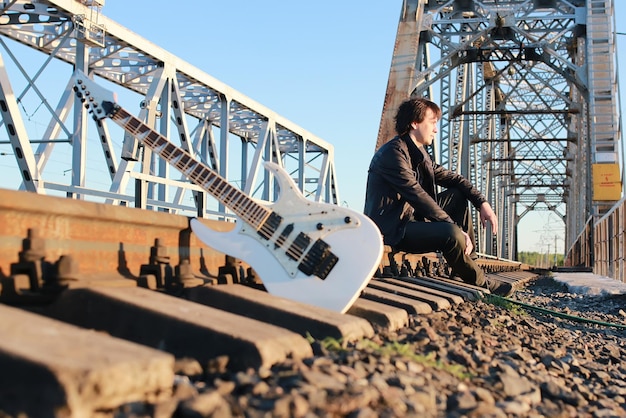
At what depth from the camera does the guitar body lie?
3420mm

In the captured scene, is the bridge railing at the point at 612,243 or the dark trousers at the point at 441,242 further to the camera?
the bridge railing at the point at 612,243

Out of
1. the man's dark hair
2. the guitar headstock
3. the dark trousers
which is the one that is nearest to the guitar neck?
the guitar headstock

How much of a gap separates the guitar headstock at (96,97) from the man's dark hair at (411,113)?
8.40 ft

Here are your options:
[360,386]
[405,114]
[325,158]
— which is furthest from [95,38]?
[325,158]

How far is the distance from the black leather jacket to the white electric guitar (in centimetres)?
168

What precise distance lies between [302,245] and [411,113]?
2.45 meters

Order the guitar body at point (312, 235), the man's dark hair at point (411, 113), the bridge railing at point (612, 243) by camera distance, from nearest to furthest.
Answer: the guitar body at point (312, 235)
the man's dark hair at point (411, 113)
the bridge railing at point (612, 243)

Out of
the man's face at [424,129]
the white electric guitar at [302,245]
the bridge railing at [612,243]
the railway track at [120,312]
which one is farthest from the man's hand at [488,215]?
the bridge railing at [612,243]

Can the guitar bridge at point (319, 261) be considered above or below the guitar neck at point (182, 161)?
below

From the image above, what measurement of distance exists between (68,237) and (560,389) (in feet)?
6.57

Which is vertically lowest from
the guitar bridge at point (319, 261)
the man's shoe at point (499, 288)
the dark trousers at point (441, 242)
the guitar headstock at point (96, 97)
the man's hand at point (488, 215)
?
the man's shoe at point (499, 288)

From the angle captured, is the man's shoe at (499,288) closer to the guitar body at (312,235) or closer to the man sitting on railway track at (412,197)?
the man sitting on railway track at (412,197)

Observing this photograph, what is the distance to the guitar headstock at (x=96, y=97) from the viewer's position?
3734 mm

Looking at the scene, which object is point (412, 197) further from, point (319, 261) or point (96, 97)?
point (96, 97)
